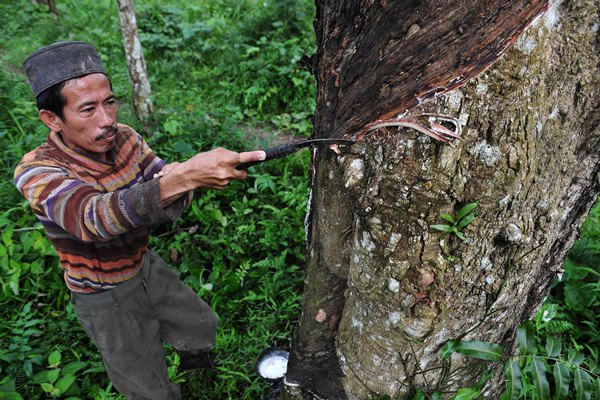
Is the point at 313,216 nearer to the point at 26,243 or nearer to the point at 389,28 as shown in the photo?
the point at 389,28

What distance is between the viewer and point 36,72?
1808 mm

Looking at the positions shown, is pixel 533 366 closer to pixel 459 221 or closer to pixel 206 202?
pixel 459 221

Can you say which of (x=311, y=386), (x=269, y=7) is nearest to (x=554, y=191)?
(x=311, y=386)

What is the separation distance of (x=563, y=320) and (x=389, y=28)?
2485mm

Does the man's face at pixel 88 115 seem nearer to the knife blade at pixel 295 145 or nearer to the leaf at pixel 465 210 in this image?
the knife blade at pixel 295 145

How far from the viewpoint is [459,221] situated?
1.21 metres

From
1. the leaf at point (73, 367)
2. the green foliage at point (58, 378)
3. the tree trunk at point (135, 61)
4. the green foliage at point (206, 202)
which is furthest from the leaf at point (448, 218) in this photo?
the tree trunk at point (135, 61)

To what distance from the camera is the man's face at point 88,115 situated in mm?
1810

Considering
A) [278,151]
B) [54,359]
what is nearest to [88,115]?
[278,151]

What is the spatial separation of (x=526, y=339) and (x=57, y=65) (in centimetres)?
201

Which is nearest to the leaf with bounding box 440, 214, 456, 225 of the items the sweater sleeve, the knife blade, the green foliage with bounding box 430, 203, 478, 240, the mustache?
the green foliage with bounding box 430, 203, 478, 240

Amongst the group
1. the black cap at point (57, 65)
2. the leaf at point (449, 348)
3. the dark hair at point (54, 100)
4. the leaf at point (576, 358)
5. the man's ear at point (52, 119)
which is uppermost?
the black cap at point (57, 65)

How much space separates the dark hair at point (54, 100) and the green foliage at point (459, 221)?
5.16 feet

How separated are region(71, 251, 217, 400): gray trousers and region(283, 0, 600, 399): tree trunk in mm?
1164
